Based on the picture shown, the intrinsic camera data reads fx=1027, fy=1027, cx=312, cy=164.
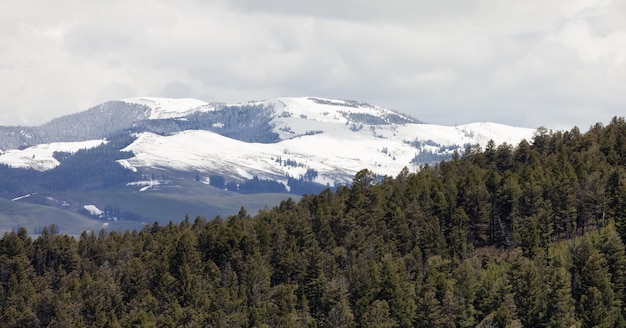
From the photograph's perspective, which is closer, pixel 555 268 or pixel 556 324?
pixel 556 324

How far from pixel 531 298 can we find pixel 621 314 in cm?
1640

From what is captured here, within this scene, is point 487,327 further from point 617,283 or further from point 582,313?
point 617,283

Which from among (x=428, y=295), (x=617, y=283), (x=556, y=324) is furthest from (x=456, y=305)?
(x=617, y=283)

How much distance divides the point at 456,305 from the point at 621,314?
3032 cm

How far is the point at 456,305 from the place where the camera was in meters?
197

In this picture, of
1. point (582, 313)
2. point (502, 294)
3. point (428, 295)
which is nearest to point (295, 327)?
point (428, 295)

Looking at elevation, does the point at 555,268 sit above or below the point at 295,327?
above

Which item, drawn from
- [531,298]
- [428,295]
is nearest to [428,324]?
[428,295]

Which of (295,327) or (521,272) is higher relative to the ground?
(521,272)

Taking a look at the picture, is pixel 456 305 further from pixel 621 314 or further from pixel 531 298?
pixel 621 314

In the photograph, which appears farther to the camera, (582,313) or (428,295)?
(428,295)

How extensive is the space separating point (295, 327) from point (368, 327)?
46.5 ft

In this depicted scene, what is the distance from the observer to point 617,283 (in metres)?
199

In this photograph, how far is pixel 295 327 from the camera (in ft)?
652
